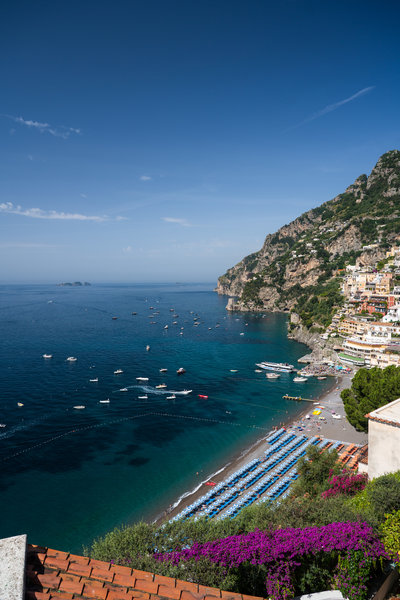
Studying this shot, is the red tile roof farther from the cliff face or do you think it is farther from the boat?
the cliff face

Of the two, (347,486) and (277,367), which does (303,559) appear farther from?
(277,367)

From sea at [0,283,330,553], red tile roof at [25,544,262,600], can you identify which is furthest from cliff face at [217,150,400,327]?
red tile roof at [25,544,262,600]

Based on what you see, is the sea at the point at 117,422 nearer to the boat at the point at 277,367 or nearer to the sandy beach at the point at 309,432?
the sandy beach at the point at 309,432

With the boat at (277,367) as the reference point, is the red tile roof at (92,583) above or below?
above

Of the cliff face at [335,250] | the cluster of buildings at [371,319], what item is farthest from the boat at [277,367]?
the cliff face at [335,250]

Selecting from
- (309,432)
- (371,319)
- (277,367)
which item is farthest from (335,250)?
(309,432)

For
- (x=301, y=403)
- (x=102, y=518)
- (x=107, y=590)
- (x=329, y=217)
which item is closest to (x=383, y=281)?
(x=301, y=403)
